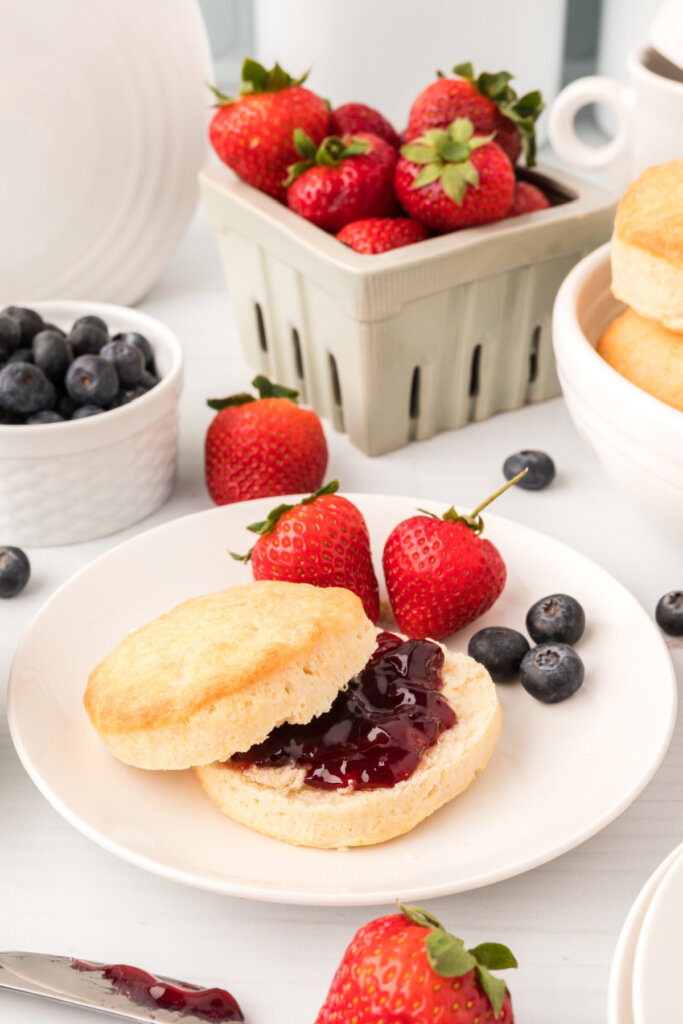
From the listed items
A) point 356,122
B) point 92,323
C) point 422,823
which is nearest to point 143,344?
point 92,323

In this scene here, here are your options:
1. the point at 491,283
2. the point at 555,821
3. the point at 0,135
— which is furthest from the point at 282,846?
the point at 0,135

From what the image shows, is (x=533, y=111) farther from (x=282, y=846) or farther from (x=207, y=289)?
(x=282, y=846)

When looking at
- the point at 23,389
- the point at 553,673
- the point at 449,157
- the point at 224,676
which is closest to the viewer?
the point at 224,676

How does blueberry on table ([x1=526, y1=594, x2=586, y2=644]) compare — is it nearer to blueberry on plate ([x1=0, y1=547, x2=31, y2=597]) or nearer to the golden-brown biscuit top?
the golden-brown biscuit top

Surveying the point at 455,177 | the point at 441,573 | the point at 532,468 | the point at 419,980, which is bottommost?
the point at 532,468

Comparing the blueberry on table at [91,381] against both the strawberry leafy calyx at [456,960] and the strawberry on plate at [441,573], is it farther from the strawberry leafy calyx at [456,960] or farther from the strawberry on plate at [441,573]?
the strawberry leafy calyx at [456,960]

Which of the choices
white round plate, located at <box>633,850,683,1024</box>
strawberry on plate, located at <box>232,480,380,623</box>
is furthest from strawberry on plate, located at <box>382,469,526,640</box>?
white round plate, located at <box>633,850,683,1024</box>

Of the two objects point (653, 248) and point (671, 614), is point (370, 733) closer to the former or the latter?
point (671, 614)
